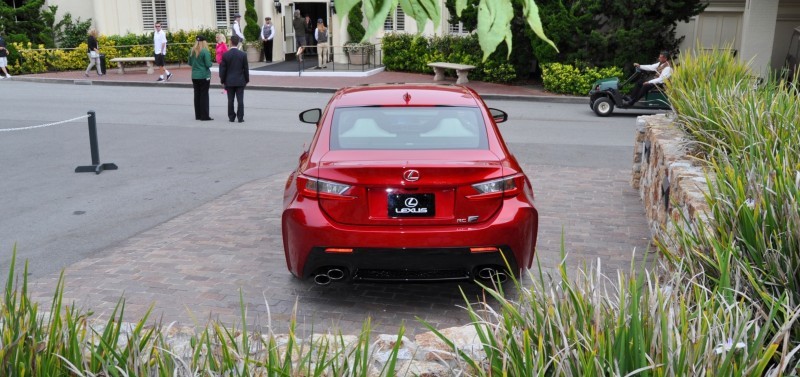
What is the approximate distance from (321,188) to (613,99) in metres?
13.5

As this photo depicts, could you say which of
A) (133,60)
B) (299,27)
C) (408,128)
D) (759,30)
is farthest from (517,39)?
(408,128)

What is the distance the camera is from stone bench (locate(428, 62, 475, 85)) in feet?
80.0

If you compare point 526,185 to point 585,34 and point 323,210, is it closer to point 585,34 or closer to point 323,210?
point 323,210

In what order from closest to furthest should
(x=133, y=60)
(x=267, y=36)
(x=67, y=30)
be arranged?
(x=133, y=60) → (x=267, y=36) → (x=67, y=30)

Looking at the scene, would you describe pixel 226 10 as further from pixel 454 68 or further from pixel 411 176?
pixel 411 176

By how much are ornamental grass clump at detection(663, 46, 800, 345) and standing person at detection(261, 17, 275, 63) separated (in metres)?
24.8

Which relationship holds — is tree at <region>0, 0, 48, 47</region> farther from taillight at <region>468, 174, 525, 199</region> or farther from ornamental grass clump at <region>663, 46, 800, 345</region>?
ornamental grass clump at <region>663, 46, 800, 345</region>

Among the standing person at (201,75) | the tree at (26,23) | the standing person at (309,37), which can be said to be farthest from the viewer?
the standing person at (309,37)

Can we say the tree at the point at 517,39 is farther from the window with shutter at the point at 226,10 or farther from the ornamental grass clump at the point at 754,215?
the ornamental grass clump at the point at 754,215

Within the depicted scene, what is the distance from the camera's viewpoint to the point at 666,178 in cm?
704

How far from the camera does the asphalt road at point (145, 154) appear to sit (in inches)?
336

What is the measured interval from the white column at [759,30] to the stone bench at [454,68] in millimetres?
7931

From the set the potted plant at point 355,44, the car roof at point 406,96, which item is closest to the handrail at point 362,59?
the potted plant at point 355,44

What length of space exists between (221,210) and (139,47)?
23.0 metres
